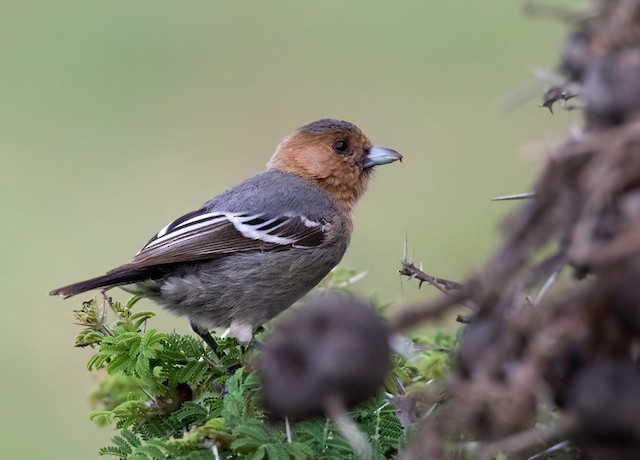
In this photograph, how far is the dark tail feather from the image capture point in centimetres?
451

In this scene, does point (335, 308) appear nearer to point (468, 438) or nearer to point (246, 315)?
point (468, 438)

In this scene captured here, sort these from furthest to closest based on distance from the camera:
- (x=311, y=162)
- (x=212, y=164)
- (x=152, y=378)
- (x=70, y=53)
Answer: (x=70, y=53)
(x=212, y=164)
(x=311, y=162)
(x=152, y=378)

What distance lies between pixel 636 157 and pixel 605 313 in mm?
230

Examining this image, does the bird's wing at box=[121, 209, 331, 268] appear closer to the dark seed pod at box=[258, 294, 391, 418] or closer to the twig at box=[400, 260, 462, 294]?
the twig at box=[400, 260, 462, 294]

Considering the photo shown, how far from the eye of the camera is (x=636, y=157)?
142 centimetres

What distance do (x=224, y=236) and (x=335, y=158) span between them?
3.41ft

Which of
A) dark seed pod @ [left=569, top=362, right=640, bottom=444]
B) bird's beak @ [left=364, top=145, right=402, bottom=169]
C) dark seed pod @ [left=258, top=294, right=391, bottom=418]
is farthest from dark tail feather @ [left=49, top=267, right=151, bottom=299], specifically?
dark seed pod @ [left=569, top=362, right=640, bottom=444]

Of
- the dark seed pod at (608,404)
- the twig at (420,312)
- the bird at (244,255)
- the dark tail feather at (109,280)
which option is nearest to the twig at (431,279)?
the twig at (420,312)

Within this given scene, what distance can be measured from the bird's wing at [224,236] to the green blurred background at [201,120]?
280cm

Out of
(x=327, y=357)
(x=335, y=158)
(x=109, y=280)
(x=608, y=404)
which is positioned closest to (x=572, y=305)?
(x=608, y=404)

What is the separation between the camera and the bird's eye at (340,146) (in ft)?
19.3

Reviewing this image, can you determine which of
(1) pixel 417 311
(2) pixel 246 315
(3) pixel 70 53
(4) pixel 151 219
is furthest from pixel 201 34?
(1) pixel 417 311

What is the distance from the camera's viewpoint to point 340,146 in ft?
19.3

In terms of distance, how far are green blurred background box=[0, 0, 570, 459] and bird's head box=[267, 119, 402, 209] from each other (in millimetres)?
2280
